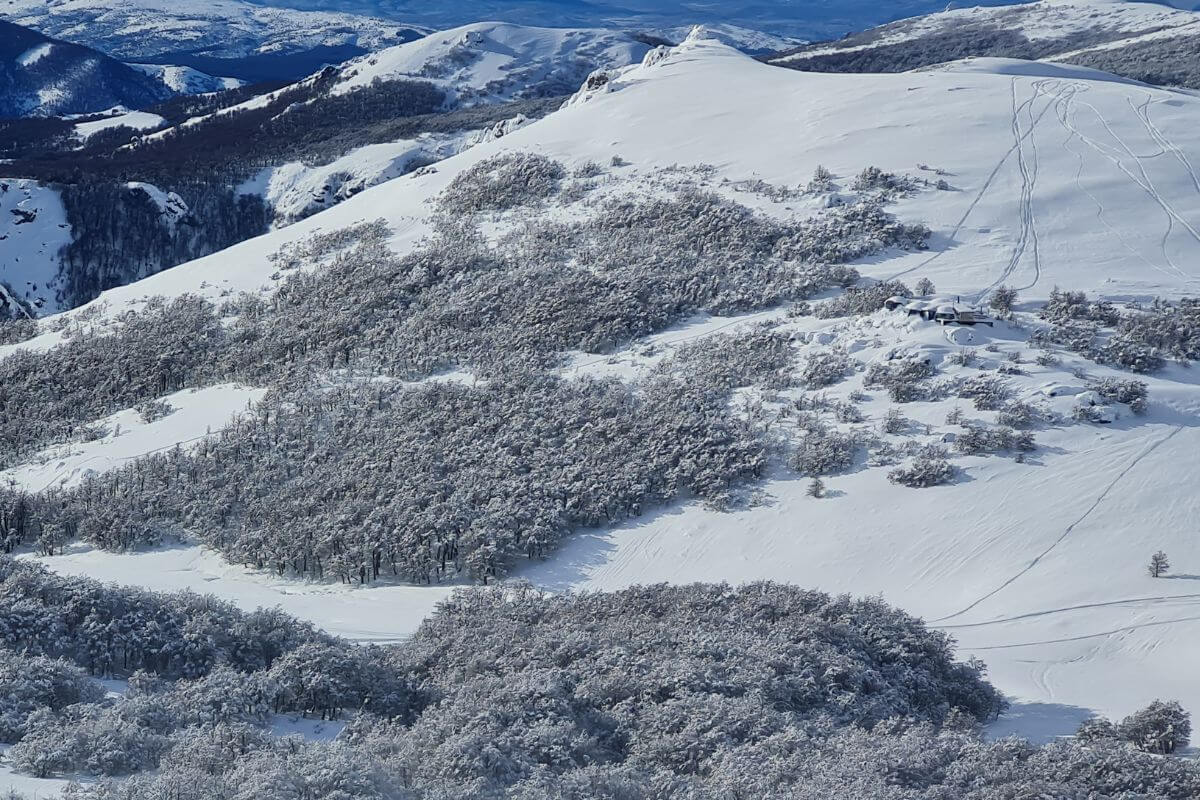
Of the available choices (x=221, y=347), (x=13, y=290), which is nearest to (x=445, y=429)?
(x=221, y=347)

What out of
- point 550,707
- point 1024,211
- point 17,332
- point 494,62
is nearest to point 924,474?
point 550,707

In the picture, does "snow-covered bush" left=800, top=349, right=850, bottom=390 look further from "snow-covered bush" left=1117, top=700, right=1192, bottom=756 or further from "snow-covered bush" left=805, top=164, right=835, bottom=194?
"snow-covered bush" left=1117, top=700, right=1192, bottom=756

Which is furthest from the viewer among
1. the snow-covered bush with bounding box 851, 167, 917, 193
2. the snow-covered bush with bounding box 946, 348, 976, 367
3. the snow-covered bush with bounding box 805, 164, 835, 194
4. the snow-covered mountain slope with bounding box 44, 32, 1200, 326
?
the snow-covered bush with bounding box 805, 164, 835, 194

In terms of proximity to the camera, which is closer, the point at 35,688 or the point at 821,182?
the point at 35,688

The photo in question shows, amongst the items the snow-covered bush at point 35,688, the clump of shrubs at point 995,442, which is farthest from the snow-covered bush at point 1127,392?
the snow-covered bush at point 35,688

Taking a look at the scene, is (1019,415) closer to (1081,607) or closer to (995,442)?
(995,442)

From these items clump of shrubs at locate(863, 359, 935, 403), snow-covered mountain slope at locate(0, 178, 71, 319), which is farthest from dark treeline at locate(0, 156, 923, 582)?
snow-covered mountain slope at locate(0, 178, 71, 319)

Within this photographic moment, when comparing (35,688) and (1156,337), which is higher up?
(35,688)
